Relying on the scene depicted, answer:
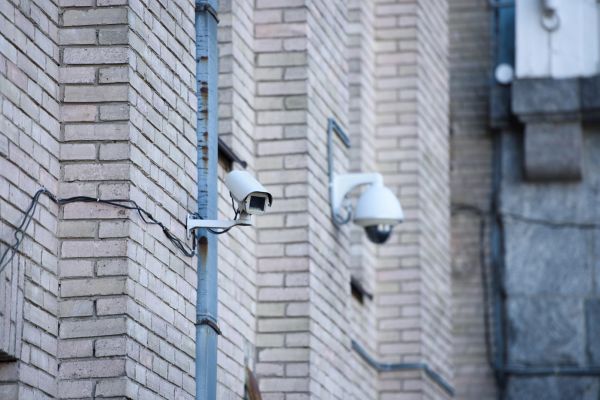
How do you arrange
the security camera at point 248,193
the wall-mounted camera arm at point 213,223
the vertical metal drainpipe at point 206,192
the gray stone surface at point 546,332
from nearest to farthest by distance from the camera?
the security camera at point 248,193
the wall-mounted camera arm at point 213,223
the vertical metal drainpipe at point 206,192
the gray stone surface at point 546,332

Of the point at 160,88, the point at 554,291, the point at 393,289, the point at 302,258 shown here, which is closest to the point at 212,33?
the point at 160,88

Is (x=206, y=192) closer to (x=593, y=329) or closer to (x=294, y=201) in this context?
(x=294, y=201)

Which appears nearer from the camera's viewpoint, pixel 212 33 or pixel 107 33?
pixel 107 33

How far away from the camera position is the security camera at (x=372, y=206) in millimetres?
10688

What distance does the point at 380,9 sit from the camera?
13.4 metres

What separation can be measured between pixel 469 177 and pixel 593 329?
1806mm

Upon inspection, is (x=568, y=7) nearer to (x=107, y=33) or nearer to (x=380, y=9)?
(x=380, y=9)

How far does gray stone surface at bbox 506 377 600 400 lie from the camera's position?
14805mm

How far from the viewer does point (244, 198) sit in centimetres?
748

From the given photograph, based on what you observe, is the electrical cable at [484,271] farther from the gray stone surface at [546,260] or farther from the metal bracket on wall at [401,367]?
the metal bracket on wall at [401,367]

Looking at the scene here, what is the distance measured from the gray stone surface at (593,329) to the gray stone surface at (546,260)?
12cm

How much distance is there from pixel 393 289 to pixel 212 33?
15.2ft

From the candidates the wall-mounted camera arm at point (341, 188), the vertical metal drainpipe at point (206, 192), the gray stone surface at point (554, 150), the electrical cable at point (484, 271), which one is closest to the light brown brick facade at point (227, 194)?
the wall-mounted camera arm at point (341, 188)

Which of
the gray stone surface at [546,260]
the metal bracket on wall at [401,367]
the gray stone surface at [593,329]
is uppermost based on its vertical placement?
the gray stone surface at [546,260]
